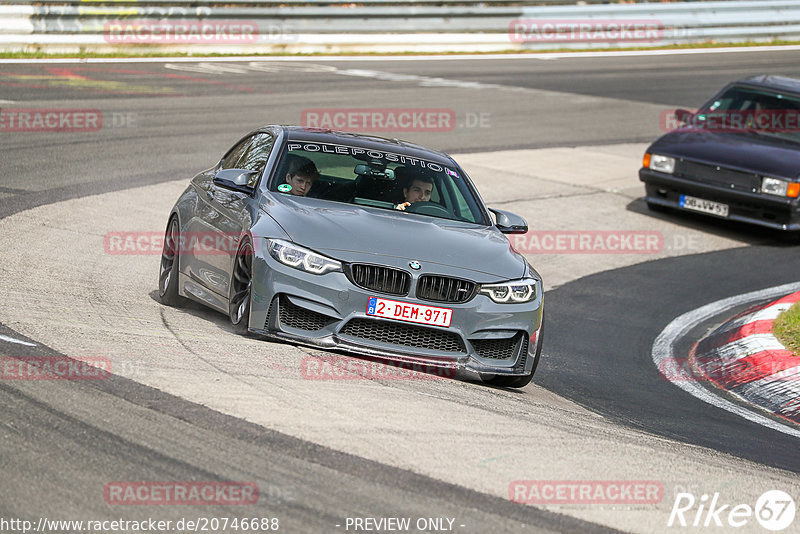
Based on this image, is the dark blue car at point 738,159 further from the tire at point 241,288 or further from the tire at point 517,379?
the tire at point 241,288

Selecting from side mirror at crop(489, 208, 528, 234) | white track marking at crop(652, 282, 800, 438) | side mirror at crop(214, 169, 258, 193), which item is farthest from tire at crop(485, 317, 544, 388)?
side mirror at crop(214, 169, 258, 193)

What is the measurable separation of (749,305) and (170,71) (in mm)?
14212

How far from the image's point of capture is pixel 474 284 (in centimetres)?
751

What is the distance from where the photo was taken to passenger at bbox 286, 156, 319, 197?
844cm

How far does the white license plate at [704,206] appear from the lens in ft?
48.3

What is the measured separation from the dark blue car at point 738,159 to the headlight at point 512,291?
7.48m
